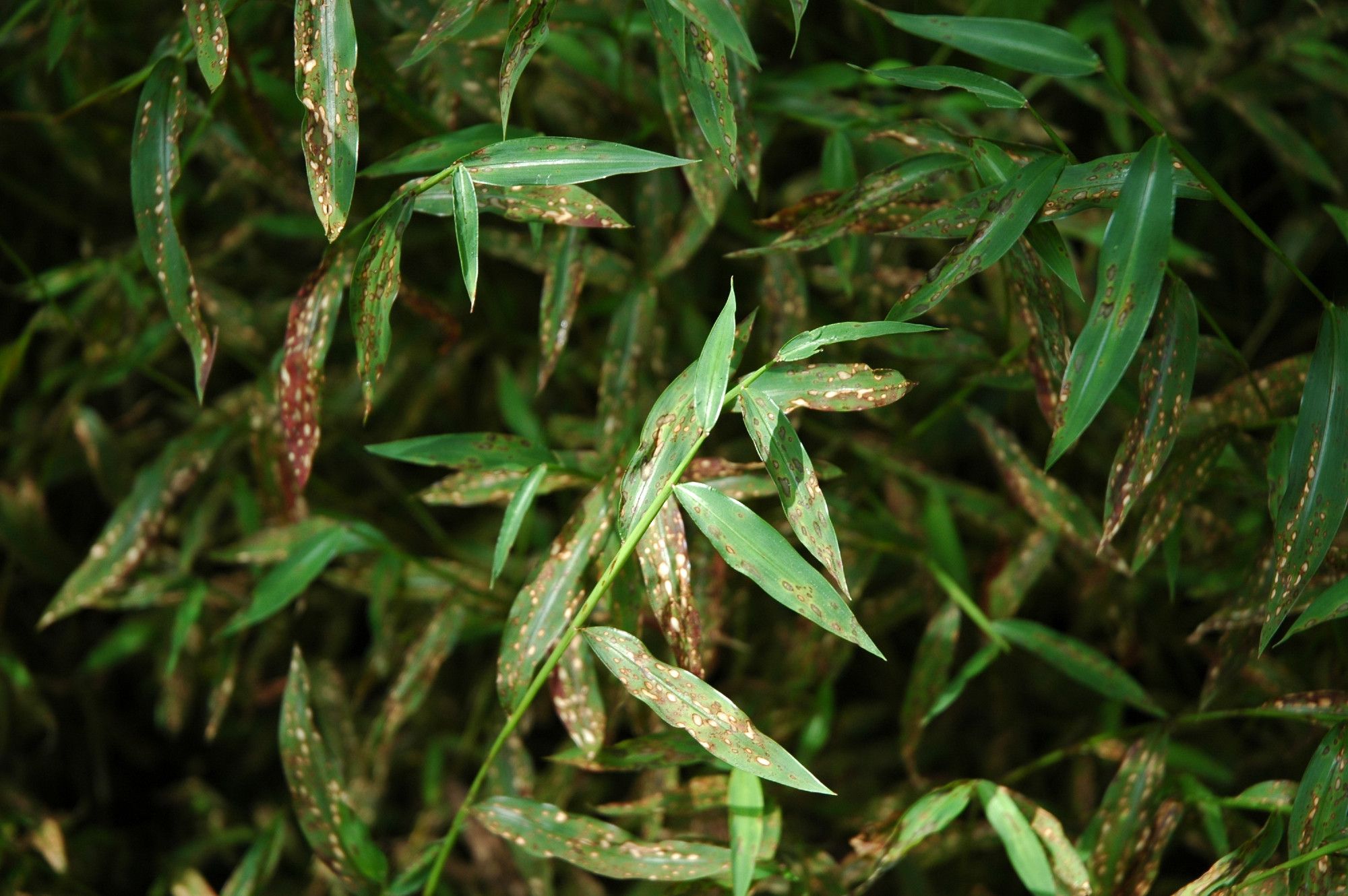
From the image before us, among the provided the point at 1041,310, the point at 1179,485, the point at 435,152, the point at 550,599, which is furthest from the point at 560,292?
the point at 1179,485

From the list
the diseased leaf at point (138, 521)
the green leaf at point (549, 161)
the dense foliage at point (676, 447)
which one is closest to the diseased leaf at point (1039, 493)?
the dense foliage at point (676, 447)

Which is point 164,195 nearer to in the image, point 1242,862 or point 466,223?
point 466,223

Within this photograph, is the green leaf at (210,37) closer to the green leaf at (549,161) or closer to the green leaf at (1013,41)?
the green leaf at (549,161)

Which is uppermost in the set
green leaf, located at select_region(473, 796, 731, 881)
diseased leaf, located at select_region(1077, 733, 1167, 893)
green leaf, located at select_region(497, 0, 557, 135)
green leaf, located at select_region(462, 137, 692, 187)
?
green leaf, located at select_region(497, 0, 557, 135)

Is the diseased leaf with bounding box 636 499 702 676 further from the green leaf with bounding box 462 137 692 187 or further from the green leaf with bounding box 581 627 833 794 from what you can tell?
the green leaf with bounding box 462 137 692 187

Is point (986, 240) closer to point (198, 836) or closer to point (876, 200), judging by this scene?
point (876, 200)

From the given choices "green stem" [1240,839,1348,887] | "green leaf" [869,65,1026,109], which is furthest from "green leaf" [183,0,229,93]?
"green stem" [1240,839,1348,887]

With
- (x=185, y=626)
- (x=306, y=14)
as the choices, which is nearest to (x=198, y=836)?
(x=185, y=626)
